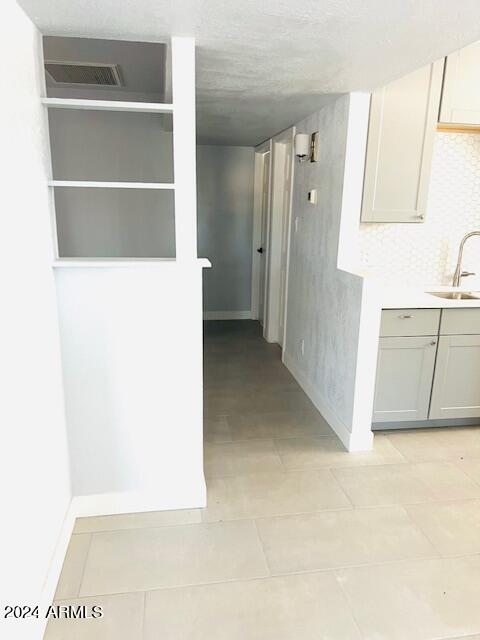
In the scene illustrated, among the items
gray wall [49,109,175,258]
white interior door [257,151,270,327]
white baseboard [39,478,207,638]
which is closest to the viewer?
white baseboard [39,478,207,638]

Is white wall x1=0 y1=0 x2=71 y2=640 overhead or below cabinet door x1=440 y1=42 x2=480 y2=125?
below

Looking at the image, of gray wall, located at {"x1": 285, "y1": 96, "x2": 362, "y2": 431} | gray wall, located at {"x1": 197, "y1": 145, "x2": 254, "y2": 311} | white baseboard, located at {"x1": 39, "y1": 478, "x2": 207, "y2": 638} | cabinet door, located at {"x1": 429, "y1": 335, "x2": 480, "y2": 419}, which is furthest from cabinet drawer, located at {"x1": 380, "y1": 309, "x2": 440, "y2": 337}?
gray wall, located at {"x1": 197, "y1": 145, "x2": 254, "y2": 311}

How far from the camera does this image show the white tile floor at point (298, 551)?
1.66 meters

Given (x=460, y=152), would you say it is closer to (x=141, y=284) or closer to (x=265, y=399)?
(x=265, y=399)

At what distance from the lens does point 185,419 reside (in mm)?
2238

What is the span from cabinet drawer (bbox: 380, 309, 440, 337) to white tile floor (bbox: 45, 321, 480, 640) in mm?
724

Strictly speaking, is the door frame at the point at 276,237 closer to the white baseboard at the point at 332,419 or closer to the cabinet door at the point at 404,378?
the white baseboard at the point at 332,419

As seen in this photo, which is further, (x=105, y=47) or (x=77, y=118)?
(x=77, y=118)

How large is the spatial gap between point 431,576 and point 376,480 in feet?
2.24

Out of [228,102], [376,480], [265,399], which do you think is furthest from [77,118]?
[376,480]

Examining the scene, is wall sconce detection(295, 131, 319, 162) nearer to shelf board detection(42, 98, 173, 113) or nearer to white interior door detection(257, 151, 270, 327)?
white interior door detection(257, 151, 270, 327)

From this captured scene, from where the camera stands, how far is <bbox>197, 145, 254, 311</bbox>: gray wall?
18.2ft

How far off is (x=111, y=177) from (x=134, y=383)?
2744mm

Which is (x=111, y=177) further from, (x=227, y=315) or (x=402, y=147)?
(x=402, y=147)
